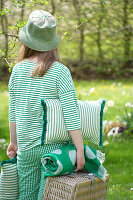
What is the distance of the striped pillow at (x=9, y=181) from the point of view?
247 cm

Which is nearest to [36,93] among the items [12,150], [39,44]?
[39,44]

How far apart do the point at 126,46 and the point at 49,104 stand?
12.8 metres

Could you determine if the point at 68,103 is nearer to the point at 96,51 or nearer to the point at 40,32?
the point at 40,32

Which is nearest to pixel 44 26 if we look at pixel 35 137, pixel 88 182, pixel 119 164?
pixel 35 137

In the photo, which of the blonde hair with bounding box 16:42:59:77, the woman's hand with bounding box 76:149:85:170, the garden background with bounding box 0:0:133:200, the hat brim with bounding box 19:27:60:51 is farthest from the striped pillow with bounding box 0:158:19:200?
the garden background with bounding box 0:0:133:200

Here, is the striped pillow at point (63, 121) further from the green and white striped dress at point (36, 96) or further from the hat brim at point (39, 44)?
the hat brim at point (39, 44)

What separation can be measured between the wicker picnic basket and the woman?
68 millimetres

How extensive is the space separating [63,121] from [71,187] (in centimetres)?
41

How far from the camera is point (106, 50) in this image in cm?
1510

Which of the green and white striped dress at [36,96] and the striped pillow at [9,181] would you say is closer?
the green and white striped dress at [36,96]

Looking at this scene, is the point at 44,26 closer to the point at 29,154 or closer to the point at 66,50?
the point at 29,154

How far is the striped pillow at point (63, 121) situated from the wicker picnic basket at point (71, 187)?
0.82 feet

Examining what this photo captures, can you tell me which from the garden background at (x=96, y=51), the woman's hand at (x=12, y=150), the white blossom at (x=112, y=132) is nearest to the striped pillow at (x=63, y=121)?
the woman's hand at (x=12, y=150)

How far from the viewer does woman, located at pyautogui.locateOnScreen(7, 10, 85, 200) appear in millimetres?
2262
